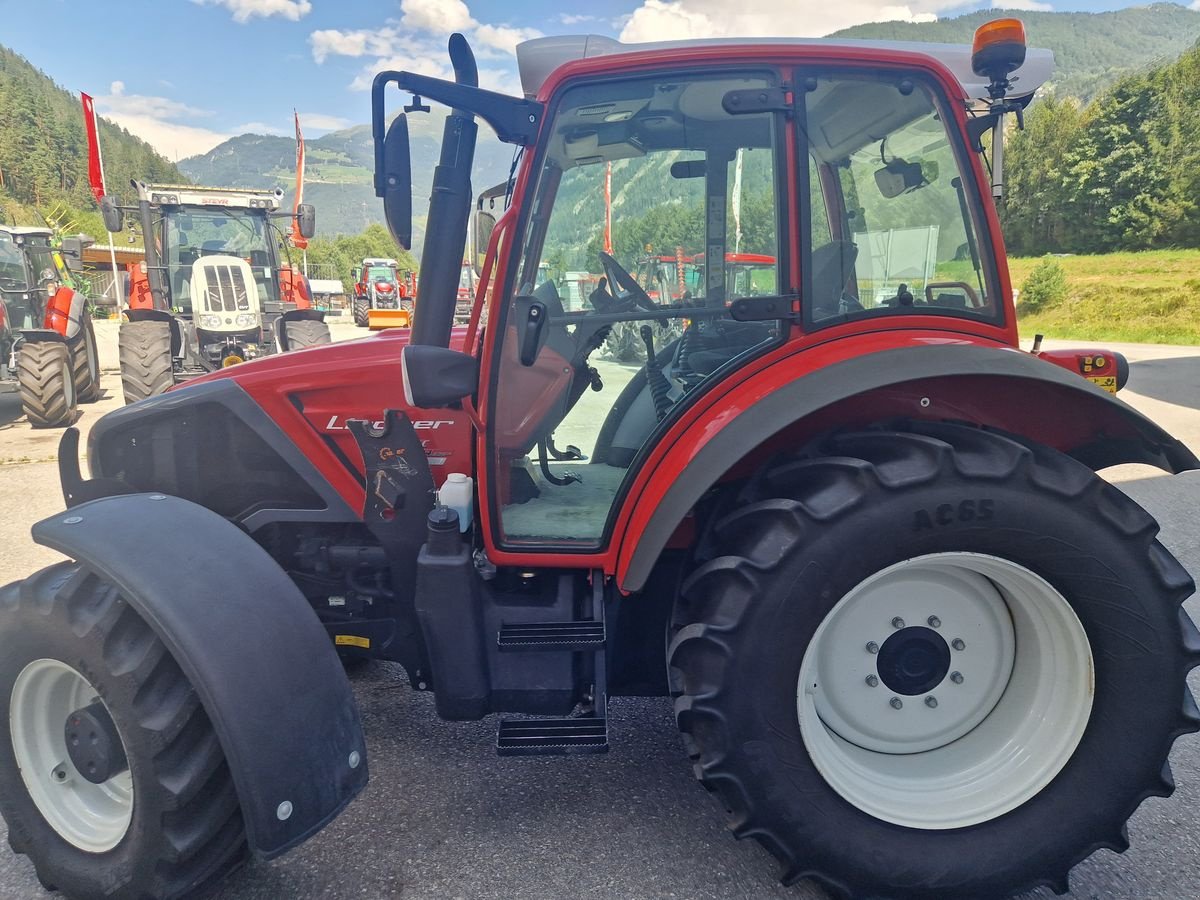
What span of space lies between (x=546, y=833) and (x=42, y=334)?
29.7ft

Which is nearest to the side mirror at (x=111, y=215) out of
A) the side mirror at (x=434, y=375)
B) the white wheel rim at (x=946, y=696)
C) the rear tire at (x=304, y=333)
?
the rear tire at (x=304, y=333)

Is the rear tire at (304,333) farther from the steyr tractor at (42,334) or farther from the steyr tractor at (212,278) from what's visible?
the steyr tractor at (42,334)

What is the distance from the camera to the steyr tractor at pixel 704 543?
1796 millimetres

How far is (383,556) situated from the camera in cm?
243

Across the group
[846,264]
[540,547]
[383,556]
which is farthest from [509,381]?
[846,264]

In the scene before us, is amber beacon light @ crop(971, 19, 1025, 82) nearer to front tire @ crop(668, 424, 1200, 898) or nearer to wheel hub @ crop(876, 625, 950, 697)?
front tire @ crop(668, 424, 1200, 898)

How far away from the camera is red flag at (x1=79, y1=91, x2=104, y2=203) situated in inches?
475

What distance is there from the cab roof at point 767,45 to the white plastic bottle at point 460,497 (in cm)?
111

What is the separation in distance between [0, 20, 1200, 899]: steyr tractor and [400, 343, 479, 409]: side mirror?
1 cm

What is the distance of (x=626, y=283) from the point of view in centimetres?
217

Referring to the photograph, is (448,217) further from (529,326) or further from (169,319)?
(169,319)

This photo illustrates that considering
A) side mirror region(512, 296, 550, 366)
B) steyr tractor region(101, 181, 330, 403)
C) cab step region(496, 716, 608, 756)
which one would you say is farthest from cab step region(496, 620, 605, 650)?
steyr tractor region(101, 181, 330, 403)

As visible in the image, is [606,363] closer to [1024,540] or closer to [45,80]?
[1024,540]

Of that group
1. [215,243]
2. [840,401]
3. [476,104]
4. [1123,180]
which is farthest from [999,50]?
[1123,180]
